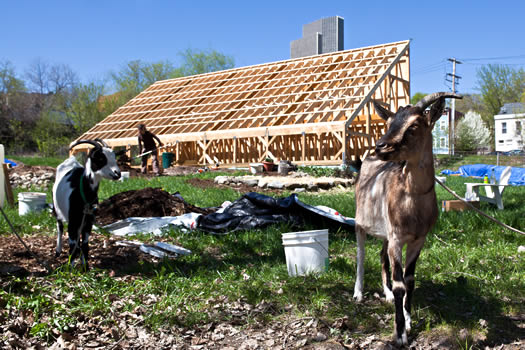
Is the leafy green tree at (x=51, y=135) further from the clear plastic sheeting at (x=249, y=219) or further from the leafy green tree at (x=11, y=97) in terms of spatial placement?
the clear plastic sheeting at (x=249, y=219)

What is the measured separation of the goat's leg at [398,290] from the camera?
3.21 metres

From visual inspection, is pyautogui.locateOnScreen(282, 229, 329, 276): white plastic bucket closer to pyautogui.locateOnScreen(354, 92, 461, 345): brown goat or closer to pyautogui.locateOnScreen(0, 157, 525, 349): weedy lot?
pyautogui.locateOnScreen(0, 157, 525, 349): weedy lot

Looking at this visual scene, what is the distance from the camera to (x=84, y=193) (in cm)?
463

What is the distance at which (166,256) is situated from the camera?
548 centimetres

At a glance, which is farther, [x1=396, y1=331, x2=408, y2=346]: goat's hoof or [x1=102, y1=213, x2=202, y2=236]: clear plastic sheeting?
[x1=102, y1=213, x2=202, y2=236]: clear plastic sheeting

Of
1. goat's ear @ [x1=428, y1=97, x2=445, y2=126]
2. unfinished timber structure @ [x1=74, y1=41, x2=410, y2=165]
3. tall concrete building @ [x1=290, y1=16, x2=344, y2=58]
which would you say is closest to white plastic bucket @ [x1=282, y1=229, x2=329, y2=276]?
goat's ear @ [x1=428, y1=97, x2=445, y2=126]

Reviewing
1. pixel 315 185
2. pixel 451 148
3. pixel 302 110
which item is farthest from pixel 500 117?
pixel 315 185

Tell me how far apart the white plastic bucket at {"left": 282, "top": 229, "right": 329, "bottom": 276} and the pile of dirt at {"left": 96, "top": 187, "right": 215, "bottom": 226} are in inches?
147

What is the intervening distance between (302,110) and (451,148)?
24047mm

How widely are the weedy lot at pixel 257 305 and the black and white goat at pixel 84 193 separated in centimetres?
40

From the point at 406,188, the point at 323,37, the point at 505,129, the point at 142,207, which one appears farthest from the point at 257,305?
the point at 323,37

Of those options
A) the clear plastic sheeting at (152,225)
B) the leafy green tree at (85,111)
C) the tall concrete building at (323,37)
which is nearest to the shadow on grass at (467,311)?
the clear plastic sheeting at (152,225)

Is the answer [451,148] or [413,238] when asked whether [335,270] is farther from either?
[451,148]

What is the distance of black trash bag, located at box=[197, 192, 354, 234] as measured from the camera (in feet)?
22.1
